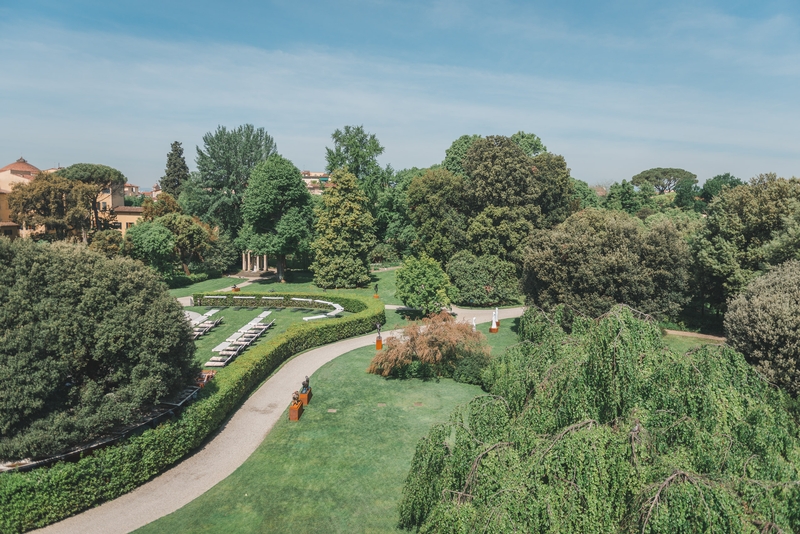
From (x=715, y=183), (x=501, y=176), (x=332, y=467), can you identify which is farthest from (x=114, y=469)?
(x=715, y=183)

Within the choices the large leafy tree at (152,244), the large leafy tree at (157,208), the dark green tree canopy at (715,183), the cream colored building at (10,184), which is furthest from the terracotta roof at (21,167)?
the dark green tree canopy at (715,183)

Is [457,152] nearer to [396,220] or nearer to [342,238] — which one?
[396,220]

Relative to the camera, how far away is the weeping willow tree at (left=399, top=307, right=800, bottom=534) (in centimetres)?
733

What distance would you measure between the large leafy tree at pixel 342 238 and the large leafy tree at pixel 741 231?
29.0 metres

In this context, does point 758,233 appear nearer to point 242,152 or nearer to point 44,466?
point 44,466

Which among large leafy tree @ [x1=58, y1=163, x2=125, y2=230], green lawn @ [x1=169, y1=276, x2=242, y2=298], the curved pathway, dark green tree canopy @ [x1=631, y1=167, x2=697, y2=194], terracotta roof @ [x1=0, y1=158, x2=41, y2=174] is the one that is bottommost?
the curved pathway

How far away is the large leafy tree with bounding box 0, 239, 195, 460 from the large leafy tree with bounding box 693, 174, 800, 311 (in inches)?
1324

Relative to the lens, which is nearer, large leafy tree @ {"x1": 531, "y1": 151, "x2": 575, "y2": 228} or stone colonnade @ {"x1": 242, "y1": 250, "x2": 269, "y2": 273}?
large leafy tree @ {"x1": 531, "y1": 151, "x2": 575, "y2": 228}

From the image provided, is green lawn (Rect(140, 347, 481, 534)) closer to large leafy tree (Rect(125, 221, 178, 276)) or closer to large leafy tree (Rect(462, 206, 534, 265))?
large leafy tree (Rect(462, 206, 534, 265))

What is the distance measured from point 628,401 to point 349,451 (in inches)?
417

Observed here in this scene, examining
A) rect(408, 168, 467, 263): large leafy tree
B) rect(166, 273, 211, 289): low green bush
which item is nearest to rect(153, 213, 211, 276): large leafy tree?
rect(166, 273, 211, 289): low green bush

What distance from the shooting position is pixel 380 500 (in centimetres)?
1398

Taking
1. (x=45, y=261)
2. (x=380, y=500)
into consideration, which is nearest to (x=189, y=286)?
(x=45, y=261)

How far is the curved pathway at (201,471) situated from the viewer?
42.4 feet
